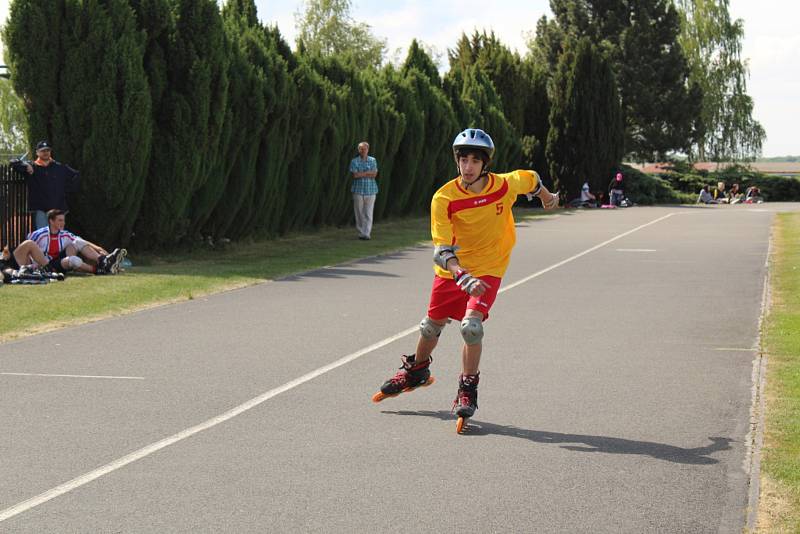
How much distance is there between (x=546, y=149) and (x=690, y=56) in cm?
3282

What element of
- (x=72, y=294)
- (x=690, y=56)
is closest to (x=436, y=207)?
(x=72, y=294)

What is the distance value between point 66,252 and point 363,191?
10636mm

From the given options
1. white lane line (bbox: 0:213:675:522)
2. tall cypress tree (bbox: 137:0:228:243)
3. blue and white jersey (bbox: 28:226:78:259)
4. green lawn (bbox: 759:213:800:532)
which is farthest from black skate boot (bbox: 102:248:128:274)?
green lawn (bbox: 759:213:800:532)

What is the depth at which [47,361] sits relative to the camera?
1030cm

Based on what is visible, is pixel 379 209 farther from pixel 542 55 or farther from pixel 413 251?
pixel 542 55

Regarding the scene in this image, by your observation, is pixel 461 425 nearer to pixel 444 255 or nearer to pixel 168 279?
pixel 444 255

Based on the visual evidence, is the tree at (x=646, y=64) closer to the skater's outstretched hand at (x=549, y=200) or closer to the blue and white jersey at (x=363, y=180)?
the blue and white jersey at (x=363, y=180)

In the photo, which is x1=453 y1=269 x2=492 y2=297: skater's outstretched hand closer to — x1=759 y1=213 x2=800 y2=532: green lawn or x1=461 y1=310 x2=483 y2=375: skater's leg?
x1=461 y1=310 x2=483 y2=375: skater's leg

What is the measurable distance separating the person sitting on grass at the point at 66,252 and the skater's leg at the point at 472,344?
10405 millimetres

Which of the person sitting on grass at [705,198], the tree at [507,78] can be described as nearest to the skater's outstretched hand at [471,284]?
the tree at [507,78]

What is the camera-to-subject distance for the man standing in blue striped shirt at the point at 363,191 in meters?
27.1

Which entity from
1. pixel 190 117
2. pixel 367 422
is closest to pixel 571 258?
pixel 190 117

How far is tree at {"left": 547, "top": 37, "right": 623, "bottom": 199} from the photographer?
50.6m

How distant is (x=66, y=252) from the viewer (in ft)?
57.1
